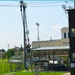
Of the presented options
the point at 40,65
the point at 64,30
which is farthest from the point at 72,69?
the point at 64,30

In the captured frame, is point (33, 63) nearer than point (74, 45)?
No

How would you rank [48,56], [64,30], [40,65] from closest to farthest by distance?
[40,65]
[48,56]
[64,30]

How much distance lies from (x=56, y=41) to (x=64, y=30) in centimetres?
370

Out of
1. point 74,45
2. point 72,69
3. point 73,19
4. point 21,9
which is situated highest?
point 21,9

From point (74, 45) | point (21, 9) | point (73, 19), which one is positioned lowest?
point (74, 45)

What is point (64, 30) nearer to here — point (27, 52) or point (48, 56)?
point (48, 56)

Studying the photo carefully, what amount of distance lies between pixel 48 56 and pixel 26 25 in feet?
61.6

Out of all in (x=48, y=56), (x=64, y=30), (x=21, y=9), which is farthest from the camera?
(x=64, y=30)

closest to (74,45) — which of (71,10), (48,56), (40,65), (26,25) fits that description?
(71,10)

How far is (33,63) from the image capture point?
55.3 metres

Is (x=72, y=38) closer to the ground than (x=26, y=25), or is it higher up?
→ closer to the ground

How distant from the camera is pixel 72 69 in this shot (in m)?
33.2

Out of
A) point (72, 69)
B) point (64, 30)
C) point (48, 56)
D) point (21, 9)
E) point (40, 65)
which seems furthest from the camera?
point (64, 30)

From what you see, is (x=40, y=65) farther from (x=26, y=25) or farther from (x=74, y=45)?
(x=74, y=45)
